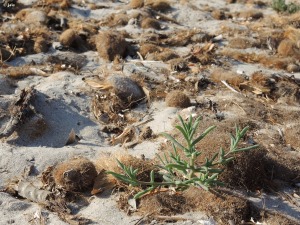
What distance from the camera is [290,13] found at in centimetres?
841

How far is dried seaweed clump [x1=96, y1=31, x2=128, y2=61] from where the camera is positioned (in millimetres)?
6152

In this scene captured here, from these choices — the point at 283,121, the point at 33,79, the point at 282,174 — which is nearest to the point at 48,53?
the point at 33,79

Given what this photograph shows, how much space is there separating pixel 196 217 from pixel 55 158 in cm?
141

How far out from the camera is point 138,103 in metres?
5.05

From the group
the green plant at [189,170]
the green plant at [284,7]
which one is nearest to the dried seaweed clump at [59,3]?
the green plant at [284,7]

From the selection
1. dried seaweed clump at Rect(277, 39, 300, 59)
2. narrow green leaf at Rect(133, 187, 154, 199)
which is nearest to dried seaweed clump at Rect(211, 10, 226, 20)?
dried seaweed clump at Rect(277, 39, 300, 59)

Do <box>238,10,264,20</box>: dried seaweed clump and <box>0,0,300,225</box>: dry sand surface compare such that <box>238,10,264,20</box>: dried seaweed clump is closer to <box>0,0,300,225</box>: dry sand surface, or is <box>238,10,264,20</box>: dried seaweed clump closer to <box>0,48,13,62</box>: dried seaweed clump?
<box>0,0,300,225</box>: dry sand surface

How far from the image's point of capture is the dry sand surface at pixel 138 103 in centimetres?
322

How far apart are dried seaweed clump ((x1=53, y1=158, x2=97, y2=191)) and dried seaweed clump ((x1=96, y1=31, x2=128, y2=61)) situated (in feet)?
9.55

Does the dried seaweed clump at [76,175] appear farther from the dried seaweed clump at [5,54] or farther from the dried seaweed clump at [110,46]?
the dried seaweed clump at [5,54]

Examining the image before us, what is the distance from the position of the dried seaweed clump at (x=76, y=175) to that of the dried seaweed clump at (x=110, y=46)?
2912 mm

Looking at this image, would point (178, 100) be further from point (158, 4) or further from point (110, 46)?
point (158, 4)

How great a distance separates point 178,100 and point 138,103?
1.67 ft

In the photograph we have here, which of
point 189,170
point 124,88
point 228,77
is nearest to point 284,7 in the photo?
point 228,77
